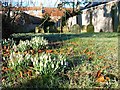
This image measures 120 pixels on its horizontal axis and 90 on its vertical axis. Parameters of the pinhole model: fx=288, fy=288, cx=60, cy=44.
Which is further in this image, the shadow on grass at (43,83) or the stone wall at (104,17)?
the stone wall at (104,17)

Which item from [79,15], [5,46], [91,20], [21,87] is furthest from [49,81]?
[79,15]

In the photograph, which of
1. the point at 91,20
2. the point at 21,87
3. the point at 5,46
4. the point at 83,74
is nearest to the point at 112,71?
the point at 83,74

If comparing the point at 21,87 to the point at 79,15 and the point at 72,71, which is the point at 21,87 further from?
the point at 79,15

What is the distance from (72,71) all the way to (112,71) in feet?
2.54

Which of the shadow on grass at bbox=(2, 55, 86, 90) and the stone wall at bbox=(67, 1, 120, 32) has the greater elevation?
the stone wall at bbox=(67, 1, 120, 32)

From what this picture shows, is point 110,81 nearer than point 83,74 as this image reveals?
Yes

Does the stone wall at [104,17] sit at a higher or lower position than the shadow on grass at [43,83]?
higher

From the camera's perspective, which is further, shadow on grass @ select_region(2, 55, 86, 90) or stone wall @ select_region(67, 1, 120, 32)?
stone wall @ select_region(67, 1, 120, 32)

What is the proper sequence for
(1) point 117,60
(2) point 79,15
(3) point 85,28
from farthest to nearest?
(2) point 79,15 → (3) point 85,28 → (1) point 117,60

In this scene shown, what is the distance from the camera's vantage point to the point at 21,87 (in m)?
4.59

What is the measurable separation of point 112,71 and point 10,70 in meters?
1.93

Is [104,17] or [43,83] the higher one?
[104,17]

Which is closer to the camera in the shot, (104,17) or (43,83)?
(43,83)

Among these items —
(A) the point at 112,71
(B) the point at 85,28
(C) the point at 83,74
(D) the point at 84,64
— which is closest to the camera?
(C) the point at 83,74
